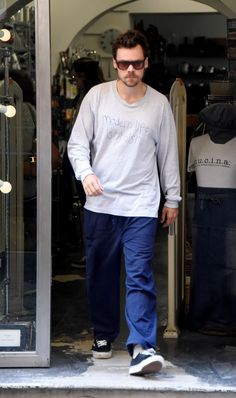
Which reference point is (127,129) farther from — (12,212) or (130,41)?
(12,212)

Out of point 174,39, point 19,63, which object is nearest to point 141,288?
point 19,63

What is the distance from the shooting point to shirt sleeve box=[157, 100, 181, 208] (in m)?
3.85

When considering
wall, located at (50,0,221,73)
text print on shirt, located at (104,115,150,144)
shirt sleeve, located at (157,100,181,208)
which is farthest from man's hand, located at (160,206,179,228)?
wall, located at (50,0,221,73)

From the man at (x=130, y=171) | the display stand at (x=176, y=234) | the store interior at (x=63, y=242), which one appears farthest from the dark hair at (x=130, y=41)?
the display stand at (x=176, y=234)

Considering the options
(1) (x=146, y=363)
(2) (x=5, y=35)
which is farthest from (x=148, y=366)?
(2) (x=5, y=35)

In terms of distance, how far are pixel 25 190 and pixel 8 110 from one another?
429 mm

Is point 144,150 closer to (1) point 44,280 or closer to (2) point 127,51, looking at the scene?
(2) point 127,51

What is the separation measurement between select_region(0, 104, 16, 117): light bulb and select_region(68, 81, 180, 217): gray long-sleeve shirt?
0.39m

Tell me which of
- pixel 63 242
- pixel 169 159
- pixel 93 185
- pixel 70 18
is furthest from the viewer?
pixel 70 18


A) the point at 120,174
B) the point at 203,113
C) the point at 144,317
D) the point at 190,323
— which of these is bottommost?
the point at 190,323

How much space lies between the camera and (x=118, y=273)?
3.96 meters

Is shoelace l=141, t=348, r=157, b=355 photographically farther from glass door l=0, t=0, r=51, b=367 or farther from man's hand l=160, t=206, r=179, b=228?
man's hand l=160, t=206, r=179, b=228

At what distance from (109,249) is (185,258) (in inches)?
45.8

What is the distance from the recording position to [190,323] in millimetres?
4668
